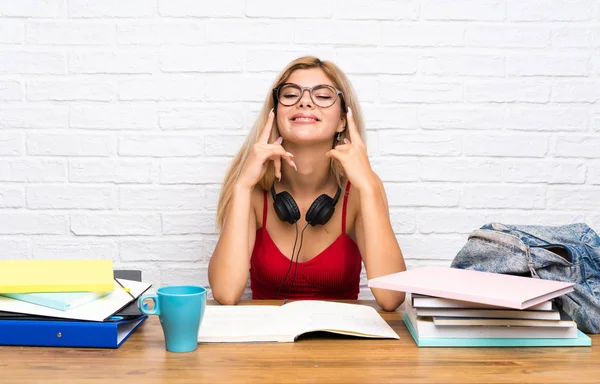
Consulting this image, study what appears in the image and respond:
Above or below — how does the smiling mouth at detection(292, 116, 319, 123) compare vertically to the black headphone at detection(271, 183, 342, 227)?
above

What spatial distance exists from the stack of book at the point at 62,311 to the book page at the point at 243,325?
0.45 feet

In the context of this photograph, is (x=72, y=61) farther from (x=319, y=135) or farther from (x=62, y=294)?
(x=62, y=294)

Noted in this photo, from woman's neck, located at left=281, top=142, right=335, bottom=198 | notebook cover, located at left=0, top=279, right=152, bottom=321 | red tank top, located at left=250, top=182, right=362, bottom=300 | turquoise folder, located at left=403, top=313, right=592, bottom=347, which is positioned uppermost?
woman's neck, located at left=281, top=142, right=335, bottom=198

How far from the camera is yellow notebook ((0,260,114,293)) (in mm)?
1093

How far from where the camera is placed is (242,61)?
2.13 meters

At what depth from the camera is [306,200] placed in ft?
6.61

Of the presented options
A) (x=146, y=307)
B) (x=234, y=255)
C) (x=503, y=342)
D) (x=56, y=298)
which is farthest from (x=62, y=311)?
(x=503, y=342)

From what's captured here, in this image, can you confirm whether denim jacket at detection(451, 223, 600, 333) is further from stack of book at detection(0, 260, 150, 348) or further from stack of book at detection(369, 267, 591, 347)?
stack of book at detection(0, 260, 150, 348)

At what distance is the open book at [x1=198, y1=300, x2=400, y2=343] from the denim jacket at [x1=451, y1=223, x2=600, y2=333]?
0.27 m

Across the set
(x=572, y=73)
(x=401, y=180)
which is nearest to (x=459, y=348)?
(x=401, y=180)

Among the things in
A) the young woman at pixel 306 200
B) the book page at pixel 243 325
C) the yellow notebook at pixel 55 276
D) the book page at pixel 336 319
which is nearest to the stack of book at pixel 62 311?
the yellow notebook at pixel 55 276

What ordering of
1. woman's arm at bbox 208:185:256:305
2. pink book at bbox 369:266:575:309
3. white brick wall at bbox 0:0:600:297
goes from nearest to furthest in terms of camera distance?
pink book at bbox 369:266:575:309 < woman's arm at bbox 208:185:256:305 < white brick wall at bbox 0:0:600:297

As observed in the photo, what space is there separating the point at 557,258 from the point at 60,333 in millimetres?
922

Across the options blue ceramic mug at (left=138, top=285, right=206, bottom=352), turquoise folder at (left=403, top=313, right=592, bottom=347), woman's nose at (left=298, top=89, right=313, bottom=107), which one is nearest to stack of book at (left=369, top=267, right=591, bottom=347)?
turquoise folder at (left=403, top=313, right=592, bottom=347)
